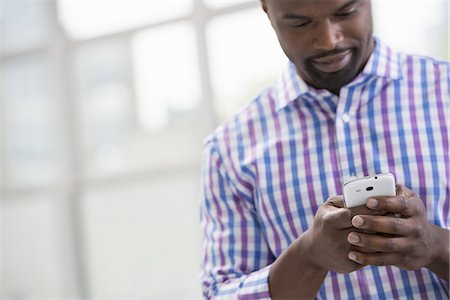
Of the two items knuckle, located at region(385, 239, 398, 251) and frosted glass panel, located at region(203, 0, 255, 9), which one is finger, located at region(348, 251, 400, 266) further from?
frosted glass panel, located at region(203, 0, 255, 9)

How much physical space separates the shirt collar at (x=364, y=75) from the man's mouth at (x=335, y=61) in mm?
41

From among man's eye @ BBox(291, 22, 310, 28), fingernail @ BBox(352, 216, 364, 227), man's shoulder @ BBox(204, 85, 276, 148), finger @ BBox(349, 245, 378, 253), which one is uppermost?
man's eye @ BBox(291, 22, 310, 28)

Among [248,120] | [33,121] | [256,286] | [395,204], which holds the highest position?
[33,121]

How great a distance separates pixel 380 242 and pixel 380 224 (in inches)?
0.9

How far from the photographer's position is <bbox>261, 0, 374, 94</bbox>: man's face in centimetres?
110

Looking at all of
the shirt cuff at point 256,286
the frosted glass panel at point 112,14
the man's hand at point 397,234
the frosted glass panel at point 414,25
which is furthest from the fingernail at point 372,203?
the frosted glass panel at point 112,14

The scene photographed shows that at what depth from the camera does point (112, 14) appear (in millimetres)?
2963

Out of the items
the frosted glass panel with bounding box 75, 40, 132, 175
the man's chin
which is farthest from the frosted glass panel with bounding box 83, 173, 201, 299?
the man's chin

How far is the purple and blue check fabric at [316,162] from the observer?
1.12 metres

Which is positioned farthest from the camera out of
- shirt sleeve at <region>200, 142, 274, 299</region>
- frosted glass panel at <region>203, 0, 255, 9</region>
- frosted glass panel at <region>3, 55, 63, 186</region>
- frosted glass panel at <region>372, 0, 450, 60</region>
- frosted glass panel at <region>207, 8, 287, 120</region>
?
frosted glass panel at <region>3, 55, 63, 186</region>

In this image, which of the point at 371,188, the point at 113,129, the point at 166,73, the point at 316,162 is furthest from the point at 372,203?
the point at 113,129

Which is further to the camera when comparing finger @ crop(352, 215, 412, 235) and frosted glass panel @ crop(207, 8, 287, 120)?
frosted glass panel @ crop(207, 8, 287, 120)

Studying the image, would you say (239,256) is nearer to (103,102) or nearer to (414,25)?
(414,25)

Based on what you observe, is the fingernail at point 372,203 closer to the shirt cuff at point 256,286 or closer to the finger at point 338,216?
the finger at point 338,216
